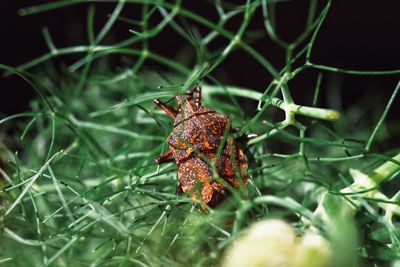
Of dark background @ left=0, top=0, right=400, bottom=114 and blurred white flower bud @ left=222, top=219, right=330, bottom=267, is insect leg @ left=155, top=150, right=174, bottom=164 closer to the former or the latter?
blurred white flower bud @ left=222, top=219, right=330, bottom=267

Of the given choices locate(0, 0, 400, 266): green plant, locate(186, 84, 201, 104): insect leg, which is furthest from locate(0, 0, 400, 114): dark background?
locate(186, 84, 201, 104): insect leg

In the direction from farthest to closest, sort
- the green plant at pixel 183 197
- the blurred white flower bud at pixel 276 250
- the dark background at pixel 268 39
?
1. the dark background at pixel 268 39
2. the green plant at pixel 183 197
3. the blurred white flower bud at pixel 276 250

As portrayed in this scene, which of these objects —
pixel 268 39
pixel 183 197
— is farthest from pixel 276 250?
pixel 268 39

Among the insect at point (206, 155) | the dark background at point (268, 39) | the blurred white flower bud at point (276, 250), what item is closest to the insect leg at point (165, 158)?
the insect at point (206, 155)

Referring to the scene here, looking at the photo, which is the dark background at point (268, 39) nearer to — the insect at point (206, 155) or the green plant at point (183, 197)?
the green plant at point (183, 197)

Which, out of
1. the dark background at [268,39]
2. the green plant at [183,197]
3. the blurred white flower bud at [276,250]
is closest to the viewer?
the blurred white flower bud at [276,250]

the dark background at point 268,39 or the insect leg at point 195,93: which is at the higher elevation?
the insect leg at point 195,93

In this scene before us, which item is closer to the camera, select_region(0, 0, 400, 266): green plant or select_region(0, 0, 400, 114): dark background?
select_region(0, 0, 400, 266): green plant
